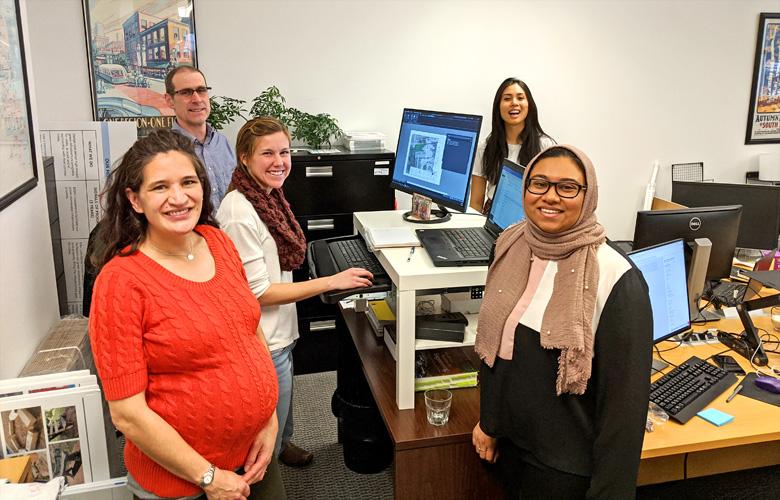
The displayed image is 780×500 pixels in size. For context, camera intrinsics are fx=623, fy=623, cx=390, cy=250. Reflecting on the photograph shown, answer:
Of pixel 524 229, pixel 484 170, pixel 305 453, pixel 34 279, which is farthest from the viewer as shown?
pixel 484 170

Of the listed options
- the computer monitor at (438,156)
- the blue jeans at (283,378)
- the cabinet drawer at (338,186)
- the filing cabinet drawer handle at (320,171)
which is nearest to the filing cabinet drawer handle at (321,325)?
the cabinet drawer at (338,186)

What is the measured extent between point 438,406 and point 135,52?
297cm

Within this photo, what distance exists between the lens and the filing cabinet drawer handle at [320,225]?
140 inches

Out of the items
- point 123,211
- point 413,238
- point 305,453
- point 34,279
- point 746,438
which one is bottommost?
point 305,453

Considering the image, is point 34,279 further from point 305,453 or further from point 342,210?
point 342,210

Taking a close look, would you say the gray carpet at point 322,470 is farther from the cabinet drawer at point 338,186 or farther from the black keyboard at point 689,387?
the black keyboard at point 689,387

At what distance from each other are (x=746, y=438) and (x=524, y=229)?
0.88 meters

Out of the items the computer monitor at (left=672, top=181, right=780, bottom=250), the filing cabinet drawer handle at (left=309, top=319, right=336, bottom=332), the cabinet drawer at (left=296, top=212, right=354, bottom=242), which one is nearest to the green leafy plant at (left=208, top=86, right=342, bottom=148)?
the cabinet drawer at (left=296, top=212, right=354, bottom=242)

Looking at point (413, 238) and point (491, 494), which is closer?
point (491, 494)

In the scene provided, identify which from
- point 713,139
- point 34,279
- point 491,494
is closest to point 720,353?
point 491,494

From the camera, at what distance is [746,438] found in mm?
1746

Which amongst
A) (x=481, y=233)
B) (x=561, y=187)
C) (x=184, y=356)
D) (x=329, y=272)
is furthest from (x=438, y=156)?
(x=184, y=356)

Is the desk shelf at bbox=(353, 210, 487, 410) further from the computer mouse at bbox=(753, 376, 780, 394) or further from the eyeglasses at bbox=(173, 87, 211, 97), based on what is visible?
the eyeglasses at bbox=(173, 87, 211, 97)

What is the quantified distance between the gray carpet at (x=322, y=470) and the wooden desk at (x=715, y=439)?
1089mm
